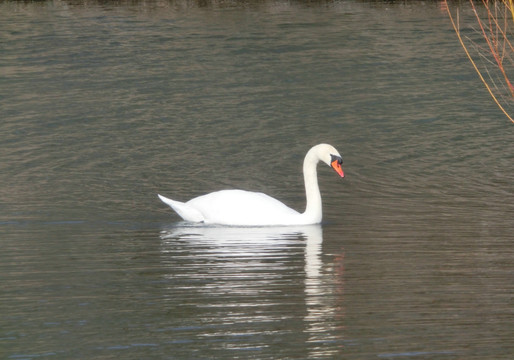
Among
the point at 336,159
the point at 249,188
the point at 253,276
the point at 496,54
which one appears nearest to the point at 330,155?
the point at 336,159

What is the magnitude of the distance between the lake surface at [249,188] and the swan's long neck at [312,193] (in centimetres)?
21

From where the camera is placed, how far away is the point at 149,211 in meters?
12.9

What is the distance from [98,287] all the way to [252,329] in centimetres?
183

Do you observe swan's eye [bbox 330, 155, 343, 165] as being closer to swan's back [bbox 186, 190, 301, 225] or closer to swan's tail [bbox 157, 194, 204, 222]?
swan's back [bbox 186, 190, 301, 225]

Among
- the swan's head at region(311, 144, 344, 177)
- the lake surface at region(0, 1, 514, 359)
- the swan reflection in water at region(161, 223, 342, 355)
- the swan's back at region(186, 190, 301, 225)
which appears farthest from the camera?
the swan's head at region(311, 144, 344, 177)

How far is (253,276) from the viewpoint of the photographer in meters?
9.44

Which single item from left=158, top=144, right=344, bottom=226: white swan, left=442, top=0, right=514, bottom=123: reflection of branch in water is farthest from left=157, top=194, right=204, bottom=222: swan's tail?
left=442, top=0, right=514, bottom=123: reflection of branch in water

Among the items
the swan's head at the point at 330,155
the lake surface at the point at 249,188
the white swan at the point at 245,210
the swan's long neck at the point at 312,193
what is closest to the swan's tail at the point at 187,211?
the white swan at the point at 245,210

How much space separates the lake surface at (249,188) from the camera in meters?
7.90

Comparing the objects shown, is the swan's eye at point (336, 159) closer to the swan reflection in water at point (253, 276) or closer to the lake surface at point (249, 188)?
the lake surface at point (249, 188)

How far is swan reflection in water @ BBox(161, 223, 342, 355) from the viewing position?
8.09 meters

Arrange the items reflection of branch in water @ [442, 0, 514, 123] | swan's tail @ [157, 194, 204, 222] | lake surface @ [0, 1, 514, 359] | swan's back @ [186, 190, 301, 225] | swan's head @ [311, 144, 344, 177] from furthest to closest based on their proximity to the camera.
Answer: swan's head @ [311, 144, 344, 177] → swan's tail @ [157, 194, 204, 222] → swan's back @ [186, 190, 301, 225] → lake surface @ [0, 1, 514, 359] → reflection of branch in water @ [442, 0, 514, 123]

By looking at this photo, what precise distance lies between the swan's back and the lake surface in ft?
0.57

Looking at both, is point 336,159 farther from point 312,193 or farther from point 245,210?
point 245,210
